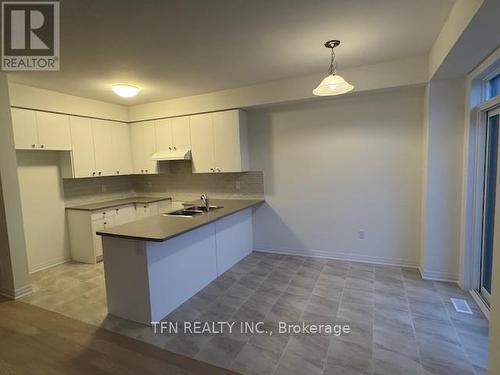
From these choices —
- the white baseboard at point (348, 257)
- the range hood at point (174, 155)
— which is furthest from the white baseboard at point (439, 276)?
the range hood at point (174, 155)

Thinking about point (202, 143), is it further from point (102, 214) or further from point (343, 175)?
point (343, 175)

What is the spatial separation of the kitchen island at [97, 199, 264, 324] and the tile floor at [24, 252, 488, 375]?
14 cm

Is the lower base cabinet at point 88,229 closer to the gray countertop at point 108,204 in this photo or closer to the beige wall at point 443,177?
the gray countertop at point 108,204

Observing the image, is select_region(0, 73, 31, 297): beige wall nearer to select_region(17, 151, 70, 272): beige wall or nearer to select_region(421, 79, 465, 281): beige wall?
select_region(17, 151, 70, 272): beige wall

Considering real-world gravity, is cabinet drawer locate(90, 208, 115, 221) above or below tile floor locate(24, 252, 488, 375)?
above

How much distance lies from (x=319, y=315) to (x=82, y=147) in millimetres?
4178

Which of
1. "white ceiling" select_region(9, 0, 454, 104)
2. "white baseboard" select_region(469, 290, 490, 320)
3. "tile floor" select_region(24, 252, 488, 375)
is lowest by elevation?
"tile floor" select_region(24, 252, 488, 375)

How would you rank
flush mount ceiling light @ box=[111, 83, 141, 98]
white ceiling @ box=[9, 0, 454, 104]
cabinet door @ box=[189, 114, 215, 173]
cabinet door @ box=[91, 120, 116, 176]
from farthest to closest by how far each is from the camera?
cabinet door @ box=[91, 120, 116, 176]
cabinet door @ box=[189, 114, 215, 173]
flush mount ceiling light @ box=[111, 83, 141, 98]
white ceiling @ box=[9, 0, 454, 104]

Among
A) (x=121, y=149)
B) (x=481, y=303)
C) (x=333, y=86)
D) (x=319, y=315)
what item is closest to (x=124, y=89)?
(x=121, y=149)

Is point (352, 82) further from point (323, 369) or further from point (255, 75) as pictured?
point (323, 369)

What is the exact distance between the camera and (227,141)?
13.9 ft

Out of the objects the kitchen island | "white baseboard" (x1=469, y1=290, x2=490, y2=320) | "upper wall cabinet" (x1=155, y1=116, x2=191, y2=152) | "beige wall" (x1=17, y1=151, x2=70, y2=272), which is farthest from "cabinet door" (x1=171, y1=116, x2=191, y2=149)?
"white baseboard" (x1=469, y1=290, x2=490, y2=320)

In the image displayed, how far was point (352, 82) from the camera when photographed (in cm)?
342

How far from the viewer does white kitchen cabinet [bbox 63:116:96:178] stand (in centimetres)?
418
